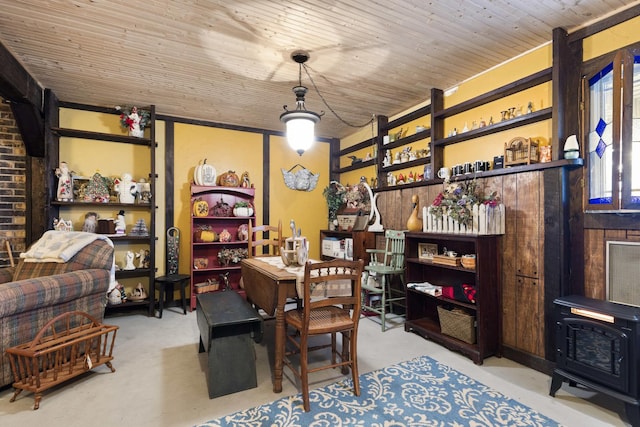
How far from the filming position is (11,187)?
3.52 m

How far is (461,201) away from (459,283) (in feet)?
2.89

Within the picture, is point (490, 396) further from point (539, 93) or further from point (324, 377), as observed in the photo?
point (539, 93)

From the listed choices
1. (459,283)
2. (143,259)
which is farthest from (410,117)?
(143,259)

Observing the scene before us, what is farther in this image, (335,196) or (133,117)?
(335,196)

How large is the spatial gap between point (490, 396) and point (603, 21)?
274 centimetres

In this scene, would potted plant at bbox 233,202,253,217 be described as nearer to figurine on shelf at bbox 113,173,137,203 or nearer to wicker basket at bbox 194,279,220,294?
wicker basket at bbox 194,279,220,294

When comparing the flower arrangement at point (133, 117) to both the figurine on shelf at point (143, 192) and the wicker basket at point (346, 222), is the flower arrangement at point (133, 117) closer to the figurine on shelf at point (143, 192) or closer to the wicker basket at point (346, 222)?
the figurine on shelf at point (143, 192)

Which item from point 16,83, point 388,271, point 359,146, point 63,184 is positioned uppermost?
point 16,83

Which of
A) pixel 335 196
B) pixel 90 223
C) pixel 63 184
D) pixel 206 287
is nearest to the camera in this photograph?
pixel 63 184

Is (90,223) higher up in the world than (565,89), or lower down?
lower down

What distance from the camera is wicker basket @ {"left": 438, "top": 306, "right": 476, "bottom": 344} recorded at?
2758 millimetres

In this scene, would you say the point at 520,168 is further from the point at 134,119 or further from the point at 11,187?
the point at 11,187

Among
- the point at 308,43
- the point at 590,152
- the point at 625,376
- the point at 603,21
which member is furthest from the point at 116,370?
the point at 603,21

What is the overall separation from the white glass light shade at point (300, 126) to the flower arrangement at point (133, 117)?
2.34m
